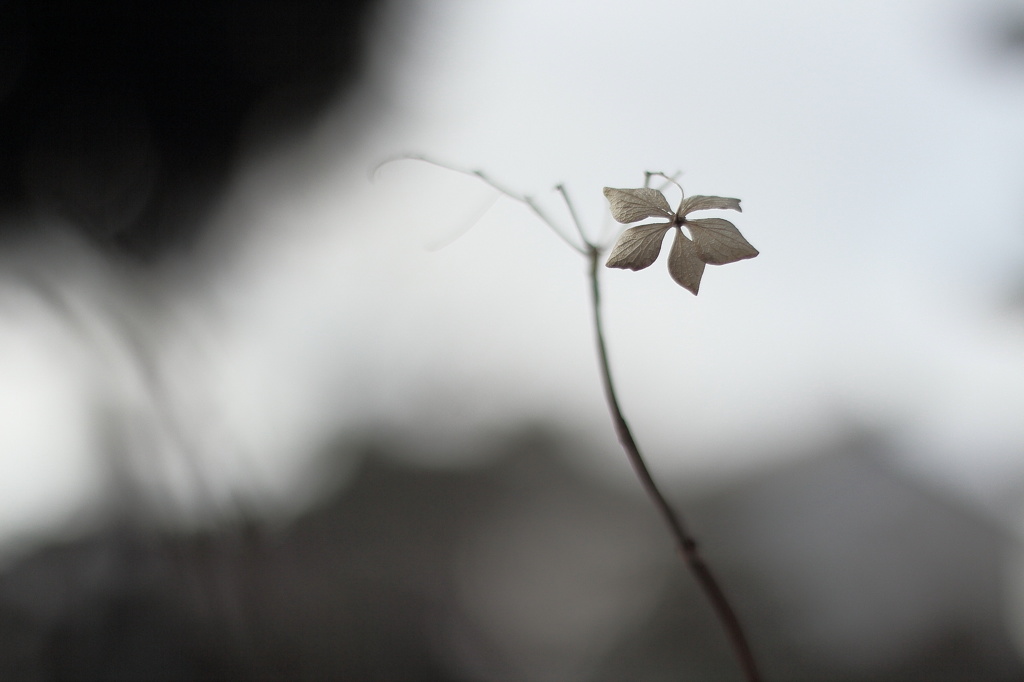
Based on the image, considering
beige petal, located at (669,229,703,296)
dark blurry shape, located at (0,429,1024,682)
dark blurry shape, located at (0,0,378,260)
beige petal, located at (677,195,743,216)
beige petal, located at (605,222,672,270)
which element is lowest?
dark blurry shape, located at (0,429,1024,682)

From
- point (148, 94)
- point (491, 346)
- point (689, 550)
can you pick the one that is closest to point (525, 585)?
point (491, 346)

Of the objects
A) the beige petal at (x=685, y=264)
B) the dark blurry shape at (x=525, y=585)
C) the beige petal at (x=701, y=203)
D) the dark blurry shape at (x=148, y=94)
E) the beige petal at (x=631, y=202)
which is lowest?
the dark blurry shape at (x=525, y=585)

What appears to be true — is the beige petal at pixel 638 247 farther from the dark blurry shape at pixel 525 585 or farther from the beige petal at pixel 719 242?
the dark blurry shape at pixel 525 585

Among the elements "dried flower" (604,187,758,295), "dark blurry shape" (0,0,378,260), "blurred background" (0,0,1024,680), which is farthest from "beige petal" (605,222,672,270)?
"dark blurry shape" (0,0,378,260)

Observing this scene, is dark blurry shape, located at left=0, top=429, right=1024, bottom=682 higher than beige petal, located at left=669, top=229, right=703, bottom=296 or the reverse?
the reverse

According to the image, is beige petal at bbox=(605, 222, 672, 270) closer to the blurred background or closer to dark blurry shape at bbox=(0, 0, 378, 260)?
the blurred background

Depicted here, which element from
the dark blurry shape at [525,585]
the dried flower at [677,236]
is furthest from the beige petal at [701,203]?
the dark blurry shape at [525,585]

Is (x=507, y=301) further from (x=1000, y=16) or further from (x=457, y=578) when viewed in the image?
(x=1000, y=16)
